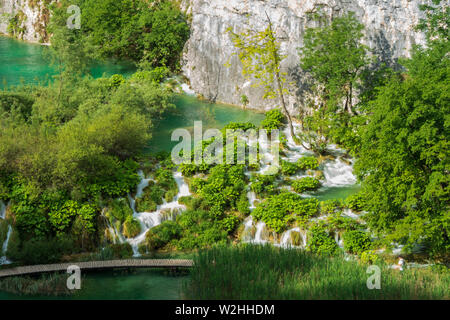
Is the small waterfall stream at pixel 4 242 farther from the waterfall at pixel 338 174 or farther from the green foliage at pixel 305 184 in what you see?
the waterfall at pixel 338 174

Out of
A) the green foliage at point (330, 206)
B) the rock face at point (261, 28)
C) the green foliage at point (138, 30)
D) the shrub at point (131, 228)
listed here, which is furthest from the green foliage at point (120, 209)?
the green foliage at point (138, 30)

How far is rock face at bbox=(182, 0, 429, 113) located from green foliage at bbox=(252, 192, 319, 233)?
914 centimetres

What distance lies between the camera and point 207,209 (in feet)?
69.8

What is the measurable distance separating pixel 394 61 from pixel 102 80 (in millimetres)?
13826

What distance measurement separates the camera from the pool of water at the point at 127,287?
16172 millimetres

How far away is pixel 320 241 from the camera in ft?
63.5

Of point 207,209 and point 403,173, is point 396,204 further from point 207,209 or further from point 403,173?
point 207,209

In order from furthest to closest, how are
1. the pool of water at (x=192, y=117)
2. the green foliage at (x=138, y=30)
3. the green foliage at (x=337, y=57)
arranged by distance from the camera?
the green foliage at (x=138, y=30), the pool of water at (x=192, y=117), the green foliage at (x=337, y=57)

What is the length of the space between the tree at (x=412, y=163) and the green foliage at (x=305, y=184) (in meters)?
4.26

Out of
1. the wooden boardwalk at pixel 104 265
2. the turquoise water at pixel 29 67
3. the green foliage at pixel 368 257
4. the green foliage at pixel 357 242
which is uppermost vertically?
the turquoise water at pixel 29 67

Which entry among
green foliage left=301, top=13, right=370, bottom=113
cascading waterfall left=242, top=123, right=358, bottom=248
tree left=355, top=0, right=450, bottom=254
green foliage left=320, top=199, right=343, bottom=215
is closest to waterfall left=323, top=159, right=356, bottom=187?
cascading waterfall left=242, top=123, right=358, bottom=248

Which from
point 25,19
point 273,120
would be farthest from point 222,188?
point 25,19

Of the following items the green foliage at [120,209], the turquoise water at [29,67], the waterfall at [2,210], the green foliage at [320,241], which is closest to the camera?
the green foliage at [320,241]

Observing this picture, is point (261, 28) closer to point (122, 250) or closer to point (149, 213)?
point (149, 213)
